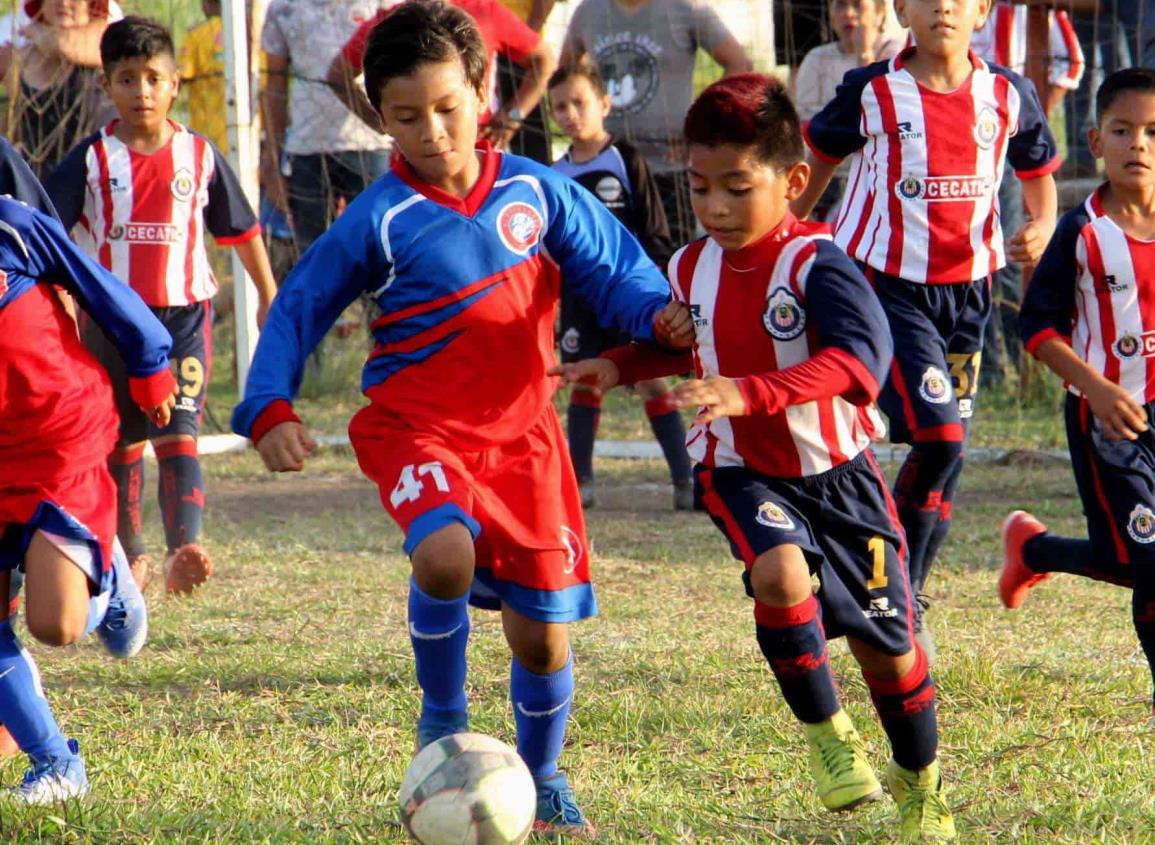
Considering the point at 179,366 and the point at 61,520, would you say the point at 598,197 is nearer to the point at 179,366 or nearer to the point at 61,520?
the point at 179,366

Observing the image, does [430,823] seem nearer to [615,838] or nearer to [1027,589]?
[615,838]

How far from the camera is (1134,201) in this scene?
4188mm

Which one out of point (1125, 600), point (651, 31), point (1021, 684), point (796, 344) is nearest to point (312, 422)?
point (651, 31)

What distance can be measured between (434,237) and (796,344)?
744 mm

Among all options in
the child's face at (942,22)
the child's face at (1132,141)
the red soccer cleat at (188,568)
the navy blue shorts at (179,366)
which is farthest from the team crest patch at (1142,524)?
the navy blue shorts at (179,366)

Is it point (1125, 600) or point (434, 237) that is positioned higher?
point (434, 237)

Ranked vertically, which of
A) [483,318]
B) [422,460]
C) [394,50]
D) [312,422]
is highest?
[394,50]

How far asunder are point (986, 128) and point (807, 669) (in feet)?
7.40

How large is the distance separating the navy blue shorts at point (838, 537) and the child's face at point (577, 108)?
4287 mm

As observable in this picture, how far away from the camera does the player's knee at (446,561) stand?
10.8ft

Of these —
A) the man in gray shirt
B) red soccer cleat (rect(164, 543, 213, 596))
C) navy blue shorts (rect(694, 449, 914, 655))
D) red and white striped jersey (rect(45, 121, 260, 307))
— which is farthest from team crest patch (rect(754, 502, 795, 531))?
the man in gray shirt

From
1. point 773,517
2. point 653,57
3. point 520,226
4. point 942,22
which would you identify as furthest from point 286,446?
point 653,57

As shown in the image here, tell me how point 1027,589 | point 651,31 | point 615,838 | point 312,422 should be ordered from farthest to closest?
point 312,422, point 651,31, point 1027,589, point 615,838

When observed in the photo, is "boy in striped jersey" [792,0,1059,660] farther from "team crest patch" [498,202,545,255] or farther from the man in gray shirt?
the man in gray shirt
